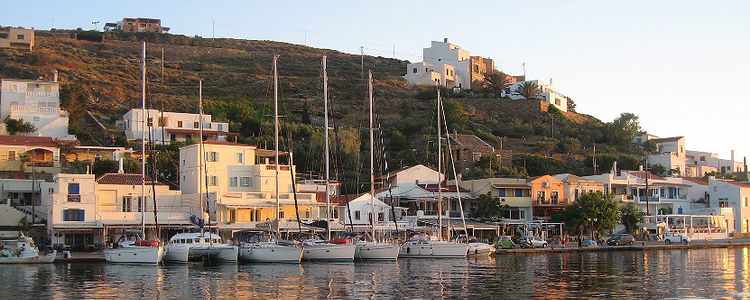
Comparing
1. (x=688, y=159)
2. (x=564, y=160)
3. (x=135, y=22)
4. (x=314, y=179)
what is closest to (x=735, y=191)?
(x=564, y=160)

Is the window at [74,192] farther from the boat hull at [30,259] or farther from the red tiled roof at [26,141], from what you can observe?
the red tiled roof at [26,141]

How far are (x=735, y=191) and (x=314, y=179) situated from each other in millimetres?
48623

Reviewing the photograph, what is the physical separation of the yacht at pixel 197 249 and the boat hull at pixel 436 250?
1415 centimetres

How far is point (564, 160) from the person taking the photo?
113375 mm

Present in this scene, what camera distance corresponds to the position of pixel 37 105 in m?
91.6

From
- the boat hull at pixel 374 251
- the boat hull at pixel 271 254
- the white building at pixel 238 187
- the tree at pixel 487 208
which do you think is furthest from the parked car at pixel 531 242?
the boat hull at pixel 271 254

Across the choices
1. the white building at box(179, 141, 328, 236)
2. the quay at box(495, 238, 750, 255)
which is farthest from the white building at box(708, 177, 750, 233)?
the white building at box(179, 141, 328, 236)

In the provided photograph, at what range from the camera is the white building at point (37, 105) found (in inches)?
3482

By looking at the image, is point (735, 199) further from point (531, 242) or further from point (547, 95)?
point (547, 95)

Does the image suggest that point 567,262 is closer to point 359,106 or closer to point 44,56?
point 359,106

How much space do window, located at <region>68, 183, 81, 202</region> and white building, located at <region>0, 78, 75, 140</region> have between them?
82.6ft

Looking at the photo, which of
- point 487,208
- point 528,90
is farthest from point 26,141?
point 528,90

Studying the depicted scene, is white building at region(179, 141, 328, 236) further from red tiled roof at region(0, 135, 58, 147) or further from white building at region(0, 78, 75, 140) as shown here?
white building at region(0, 78, 75, 140)

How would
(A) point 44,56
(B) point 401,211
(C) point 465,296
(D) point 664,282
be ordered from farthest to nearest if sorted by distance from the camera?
(A) point 44,56, (B) point 401,211, (D) point 664,282, (C) point 465,296
